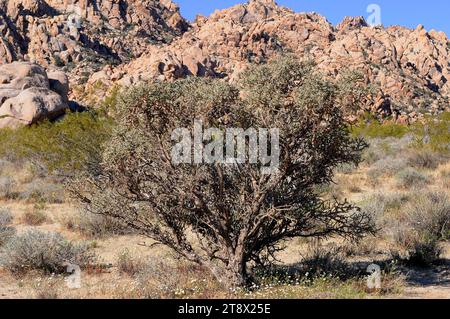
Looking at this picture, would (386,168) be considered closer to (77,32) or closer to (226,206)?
(226,206)

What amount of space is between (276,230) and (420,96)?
208ft

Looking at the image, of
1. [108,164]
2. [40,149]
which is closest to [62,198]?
[40,149]

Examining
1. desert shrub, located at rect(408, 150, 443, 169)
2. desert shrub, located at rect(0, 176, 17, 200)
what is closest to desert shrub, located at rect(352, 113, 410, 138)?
desert shrub, located at rect(408, 150, 443, 169)

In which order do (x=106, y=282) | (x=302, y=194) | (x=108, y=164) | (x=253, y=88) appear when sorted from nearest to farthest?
1. (x=253, y=88)
2. (x=108, y=164)
3. (x=302, y=194)
4. (x=106, y=282)

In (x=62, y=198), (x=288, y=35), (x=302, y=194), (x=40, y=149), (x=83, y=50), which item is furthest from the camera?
(x=288, y=35)

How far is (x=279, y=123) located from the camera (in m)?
6.17

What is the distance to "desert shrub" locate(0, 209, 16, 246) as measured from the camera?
10061 mm

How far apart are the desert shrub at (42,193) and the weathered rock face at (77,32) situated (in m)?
46.8

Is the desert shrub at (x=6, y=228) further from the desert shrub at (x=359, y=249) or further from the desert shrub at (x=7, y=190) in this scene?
the desert shrub at (x=359, y=249)

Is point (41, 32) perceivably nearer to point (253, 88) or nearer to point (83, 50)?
point (83, 50)

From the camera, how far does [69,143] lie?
18250 millimetres

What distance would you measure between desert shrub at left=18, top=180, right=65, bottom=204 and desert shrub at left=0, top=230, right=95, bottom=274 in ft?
21.2

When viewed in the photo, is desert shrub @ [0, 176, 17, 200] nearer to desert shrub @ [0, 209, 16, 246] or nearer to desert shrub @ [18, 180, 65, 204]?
desert shrub @ [18, 180, 65, 204]

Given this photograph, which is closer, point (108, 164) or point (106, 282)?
point (108, 164)
